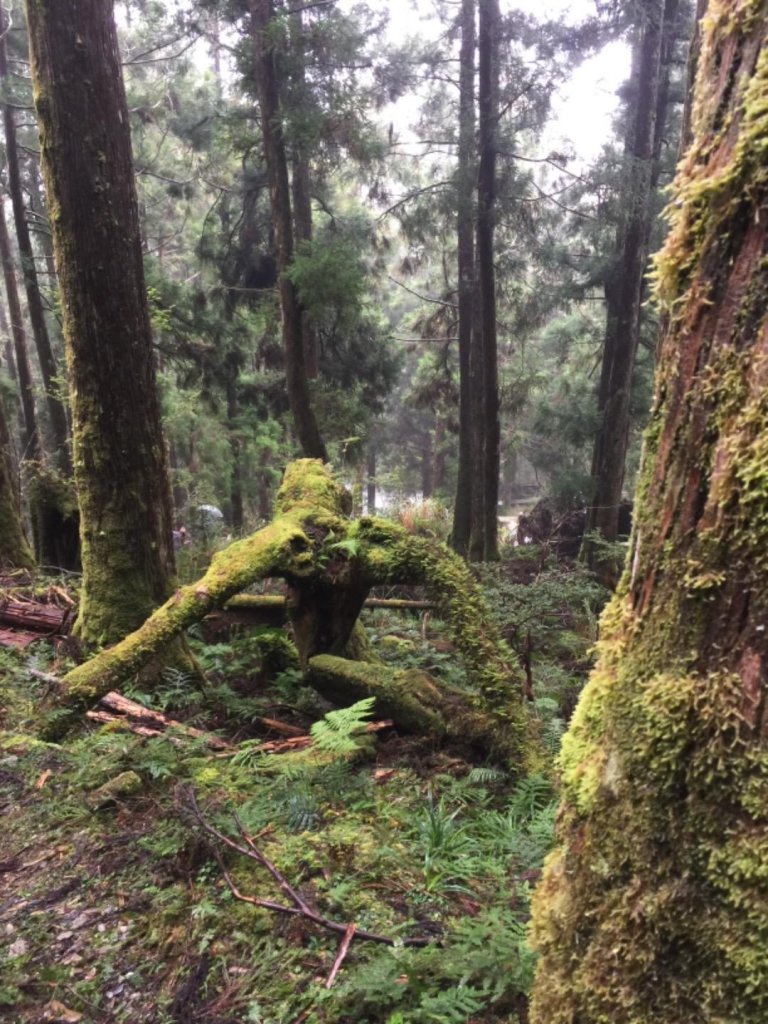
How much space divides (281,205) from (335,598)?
827cm

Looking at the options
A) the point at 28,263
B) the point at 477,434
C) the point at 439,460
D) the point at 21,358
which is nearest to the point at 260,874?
the point at 477,434

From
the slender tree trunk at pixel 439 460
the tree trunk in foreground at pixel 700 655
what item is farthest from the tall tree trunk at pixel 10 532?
the slender tree trunk at pixel 439 460

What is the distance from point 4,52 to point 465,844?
19160mm

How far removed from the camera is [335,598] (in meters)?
4.82

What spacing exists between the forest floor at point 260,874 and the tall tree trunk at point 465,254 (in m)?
11.5

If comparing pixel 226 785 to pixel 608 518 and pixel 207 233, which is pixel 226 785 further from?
pixel 207 233

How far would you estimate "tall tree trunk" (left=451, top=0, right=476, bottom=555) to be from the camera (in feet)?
41.0

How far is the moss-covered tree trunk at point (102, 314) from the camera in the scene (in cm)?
496

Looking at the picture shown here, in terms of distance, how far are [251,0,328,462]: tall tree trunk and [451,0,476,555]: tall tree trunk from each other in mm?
3931

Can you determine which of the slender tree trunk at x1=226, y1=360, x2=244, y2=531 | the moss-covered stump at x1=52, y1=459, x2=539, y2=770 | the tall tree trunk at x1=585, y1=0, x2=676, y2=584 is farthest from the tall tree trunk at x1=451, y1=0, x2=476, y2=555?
the moss-covered stump at x1=52, y1=459, x2=539, y2=770

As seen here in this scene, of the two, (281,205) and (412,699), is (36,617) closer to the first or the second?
(412,699)

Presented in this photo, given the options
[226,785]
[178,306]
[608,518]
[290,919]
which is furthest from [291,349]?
[290,919]

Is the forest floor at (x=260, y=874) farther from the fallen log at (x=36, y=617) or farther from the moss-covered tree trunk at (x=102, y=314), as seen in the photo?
the fallen log at (x=36, y=617)

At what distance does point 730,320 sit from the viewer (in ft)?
3.82
